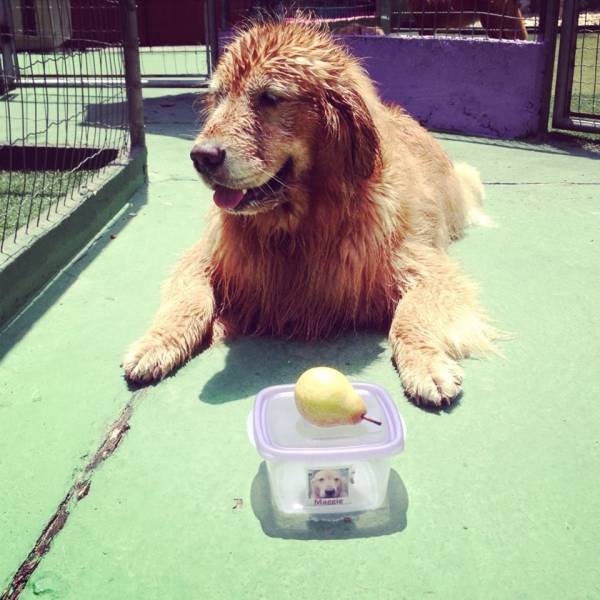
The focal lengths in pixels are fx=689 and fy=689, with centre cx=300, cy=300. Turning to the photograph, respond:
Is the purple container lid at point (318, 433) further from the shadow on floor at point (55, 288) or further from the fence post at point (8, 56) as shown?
the fence post at point (8, 56)

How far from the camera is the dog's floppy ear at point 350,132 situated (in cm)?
260

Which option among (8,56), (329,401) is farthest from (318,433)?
(8,56)

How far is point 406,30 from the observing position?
8.26m

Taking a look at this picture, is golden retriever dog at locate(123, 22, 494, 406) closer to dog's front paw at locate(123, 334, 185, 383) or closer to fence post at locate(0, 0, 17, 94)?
dog's front paw at locate(123, 334, 185, 383)

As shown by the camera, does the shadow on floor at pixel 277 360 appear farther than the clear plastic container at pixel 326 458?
Yes

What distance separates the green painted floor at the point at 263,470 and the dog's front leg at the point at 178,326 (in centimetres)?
8

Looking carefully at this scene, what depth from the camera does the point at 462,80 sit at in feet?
23.9

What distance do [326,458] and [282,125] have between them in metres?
1.30

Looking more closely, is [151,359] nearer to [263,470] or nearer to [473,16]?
[263,470]

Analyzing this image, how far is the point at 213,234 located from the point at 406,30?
617 centimetres

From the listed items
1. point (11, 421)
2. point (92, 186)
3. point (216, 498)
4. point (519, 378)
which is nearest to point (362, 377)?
point (519, 378)

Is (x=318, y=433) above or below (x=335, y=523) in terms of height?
above

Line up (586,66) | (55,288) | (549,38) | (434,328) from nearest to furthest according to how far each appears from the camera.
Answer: (434,328)
(55,288)
(549,38)
(586,66)

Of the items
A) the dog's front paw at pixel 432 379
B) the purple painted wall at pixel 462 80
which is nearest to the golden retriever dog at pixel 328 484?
the dog's front paw at pixel 432 379
